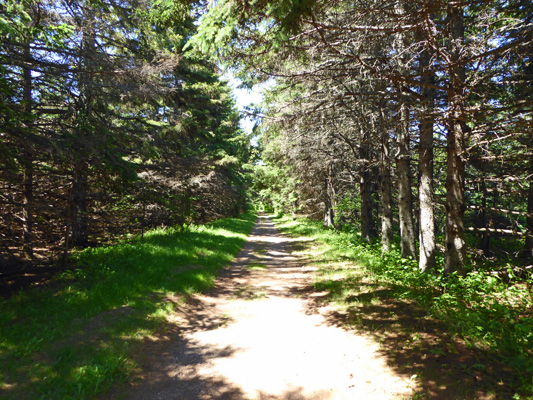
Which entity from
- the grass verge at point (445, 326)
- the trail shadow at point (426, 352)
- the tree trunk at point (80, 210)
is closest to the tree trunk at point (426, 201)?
the grass verge at point (445, 326)

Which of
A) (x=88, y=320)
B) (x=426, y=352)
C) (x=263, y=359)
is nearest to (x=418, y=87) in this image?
(x=426, y=352)

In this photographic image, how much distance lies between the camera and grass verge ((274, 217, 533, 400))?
3184 millimetres

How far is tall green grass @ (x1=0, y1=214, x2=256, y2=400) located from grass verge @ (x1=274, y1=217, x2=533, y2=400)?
364cm

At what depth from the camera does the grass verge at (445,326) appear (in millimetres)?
3184

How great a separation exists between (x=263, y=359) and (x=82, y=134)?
629 centimetres

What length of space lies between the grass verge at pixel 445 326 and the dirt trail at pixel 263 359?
365 millimetres

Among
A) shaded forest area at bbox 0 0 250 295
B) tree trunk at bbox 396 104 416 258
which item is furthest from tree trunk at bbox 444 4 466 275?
shaded forest area at bbox 0 0 250 295

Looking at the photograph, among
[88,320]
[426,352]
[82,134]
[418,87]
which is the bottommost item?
[426,352]

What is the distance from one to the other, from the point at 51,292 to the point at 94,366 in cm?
292

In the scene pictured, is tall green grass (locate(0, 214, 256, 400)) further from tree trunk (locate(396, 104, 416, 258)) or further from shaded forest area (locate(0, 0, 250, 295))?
tree trunk (locate(396, 104, 416, 258))

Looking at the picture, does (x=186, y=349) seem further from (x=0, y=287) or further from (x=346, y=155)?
(x=346, y=155)

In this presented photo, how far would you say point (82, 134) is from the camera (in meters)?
6.41

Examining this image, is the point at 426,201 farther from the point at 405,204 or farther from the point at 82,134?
the point at 82,134

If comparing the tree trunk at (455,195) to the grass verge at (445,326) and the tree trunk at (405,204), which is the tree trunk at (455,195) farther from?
the tree trunk at (405,204)
